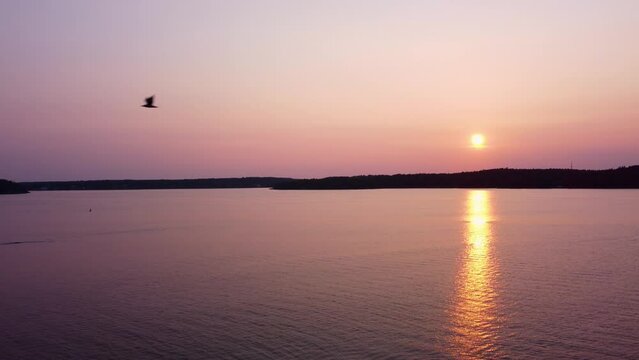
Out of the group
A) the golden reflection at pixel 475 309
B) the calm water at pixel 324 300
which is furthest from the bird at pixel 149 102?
the golden reflection at pixel 475 309

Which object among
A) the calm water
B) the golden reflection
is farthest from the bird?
the golden reflection

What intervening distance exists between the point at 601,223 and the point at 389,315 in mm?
42198

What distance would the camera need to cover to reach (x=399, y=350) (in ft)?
46.7

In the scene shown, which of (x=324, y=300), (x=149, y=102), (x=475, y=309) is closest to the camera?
(x=475, y=309)

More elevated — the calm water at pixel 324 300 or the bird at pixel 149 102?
the bird at pixel 149 102

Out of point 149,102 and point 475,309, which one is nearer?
point 475,309

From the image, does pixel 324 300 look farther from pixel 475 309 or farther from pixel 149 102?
pixel 149 102

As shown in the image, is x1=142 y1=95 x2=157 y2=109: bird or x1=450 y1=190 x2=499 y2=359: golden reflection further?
x1=142 y1=95 x2=157 y2=109: bird

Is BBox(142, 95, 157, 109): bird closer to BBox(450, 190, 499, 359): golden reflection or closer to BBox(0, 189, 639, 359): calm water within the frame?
BBox(0, 189, 639, 359): calm water

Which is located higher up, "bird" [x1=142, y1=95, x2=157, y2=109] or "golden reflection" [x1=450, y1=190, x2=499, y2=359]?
"bird" [x1=142, y1=95, x2=157, y2=109]

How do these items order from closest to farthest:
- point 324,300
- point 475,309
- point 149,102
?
point 475,309, point 324,300, point 149,102

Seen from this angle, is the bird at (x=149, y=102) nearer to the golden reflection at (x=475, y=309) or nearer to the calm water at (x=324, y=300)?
the calm water at (x=324, y=300)

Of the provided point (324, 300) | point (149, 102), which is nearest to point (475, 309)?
point (324, 300)

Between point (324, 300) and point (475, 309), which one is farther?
point (324, 300)
